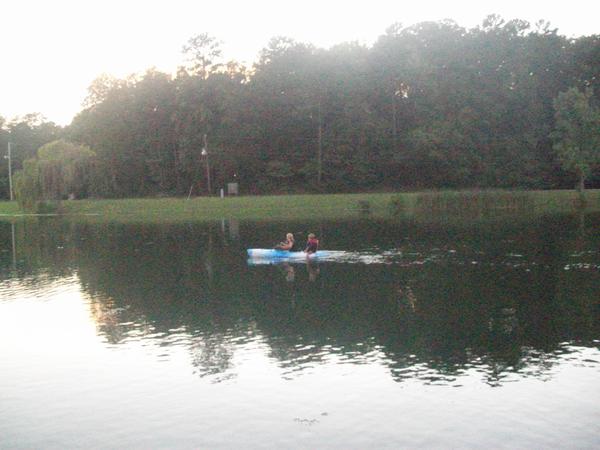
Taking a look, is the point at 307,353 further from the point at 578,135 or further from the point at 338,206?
the point at 578,135

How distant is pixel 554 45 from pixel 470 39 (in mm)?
12878

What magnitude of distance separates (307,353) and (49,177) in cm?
6985

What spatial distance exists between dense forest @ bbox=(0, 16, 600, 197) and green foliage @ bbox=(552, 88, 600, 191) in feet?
6.29

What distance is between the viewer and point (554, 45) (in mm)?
98750

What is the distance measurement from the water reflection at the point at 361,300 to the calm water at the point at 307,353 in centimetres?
9

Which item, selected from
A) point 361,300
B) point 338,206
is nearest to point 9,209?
point 338,206

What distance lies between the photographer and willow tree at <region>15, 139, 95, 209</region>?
79.6m

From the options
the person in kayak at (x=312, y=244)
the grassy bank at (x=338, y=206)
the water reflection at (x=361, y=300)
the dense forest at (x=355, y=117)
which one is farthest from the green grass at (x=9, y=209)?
the person in kayak at (x=312, y=244)

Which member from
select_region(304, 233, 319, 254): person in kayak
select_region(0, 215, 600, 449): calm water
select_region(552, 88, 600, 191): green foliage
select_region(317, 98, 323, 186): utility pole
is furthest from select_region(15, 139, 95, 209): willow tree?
select_region(552, 88, 600, 191): green foliage

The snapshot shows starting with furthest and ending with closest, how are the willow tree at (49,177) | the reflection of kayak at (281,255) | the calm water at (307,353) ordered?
the willow tree at (49,177), the reflection of kayak at (281,255), the calm water at (307,353)

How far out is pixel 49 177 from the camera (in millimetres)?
79875

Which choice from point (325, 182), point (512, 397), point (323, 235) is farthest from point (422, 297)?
point (325, 182)

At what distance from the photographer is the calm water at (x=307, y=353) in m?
12.2

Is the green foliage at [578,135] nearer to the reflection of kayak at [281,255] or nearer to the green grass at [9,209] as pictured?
the reflection of kayak at [281,255]
